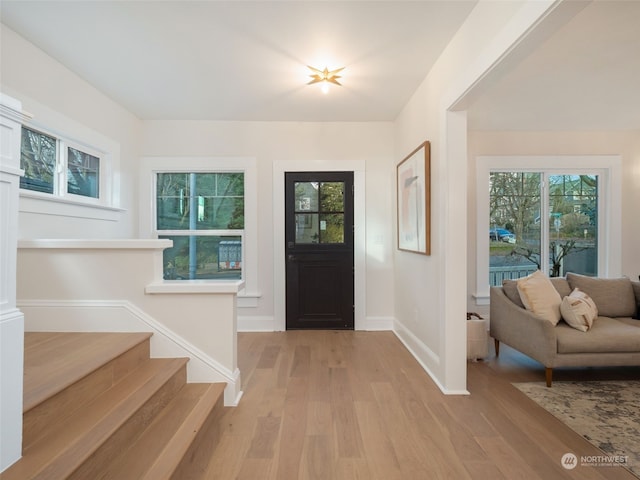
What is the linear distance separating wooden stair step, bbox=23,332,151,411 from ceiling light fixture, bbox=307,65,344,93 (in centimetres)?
237

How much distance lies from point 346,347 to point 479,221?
221 centimetres

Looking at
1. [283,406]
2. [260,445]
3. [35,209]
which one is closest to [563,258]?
[283,406]

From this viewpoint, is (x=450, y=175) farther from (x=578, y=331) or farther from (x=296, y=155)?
(x=296, y=155)

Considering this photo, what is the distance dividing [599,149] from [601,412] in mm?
3339

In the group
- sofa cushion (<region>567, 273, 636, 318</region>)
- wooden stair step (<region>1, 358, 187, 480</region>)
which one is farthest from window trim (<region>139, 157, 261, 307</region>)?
sofa cushion (<region>567, 273, 636, 318</region>)

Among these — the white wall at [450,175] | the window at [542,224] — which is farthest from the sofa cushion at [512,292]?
the window at [542,224]

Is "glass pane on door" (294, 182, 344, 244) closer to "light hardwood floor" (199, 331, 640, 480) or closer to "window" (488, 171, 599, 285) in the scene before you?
"light hardwood floor" (199, 331, 640, 480)

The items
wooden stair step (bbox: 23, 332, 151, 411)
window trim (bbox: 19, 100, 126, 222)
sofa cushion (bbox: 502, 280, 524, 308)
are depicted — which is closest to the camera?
wooden stair step (bbox: 23, 332, 151, 411)

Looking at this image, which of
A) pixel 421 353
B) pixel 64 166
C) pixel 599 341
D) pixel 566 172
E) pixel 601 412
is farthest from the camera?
pixel 566 172

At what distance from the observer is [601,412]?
6.72 feet

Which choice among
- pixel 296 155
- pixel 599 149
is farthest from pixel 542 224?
pixel 296 155

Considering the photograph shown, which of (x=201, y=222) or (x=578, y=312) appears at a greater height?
(x=201, y=222)

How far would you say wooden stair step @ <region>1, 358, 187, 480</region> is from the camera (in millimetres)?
1123

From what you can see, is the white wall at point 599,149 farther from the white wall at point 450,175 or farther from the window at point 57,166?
the window at point 57,166
